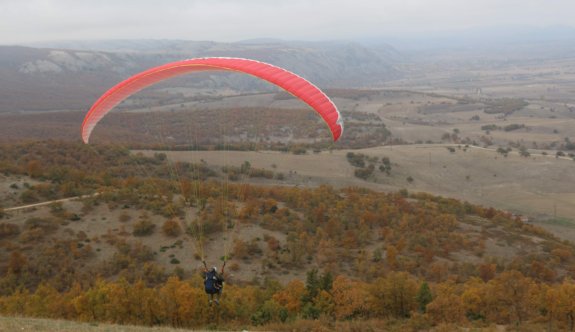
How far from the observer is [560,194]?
169 ft

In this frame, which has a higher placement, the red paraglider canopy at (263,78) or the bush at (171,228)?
the red paraglider canopy at (263,78)

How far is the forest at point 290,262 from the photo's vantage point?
55.4 feet

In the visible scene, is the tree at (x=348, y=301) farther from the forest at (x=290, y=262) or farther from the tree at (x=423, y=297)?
the tree at (x=423, y=297)

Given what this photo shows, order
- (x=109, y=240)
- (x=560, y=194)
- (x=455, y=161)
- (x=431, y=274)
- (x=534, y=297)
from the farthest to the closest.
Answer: (x=455, y=161), (x=560, y=194), (x=109, y=240), (x=431, y=274), (x=534, y=297)

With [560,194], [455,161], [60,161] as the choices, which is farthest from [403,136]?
[60,161]

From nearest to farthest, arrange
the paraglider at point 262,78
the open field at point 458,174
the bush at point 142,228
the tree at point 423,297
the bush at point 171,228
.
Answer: the paraglider at point 262,78
the tree at point 423,297
the bush at point 142,228
the bush at point 171,228
the open field at point 458,174

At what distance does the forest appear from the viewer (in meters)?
16.9

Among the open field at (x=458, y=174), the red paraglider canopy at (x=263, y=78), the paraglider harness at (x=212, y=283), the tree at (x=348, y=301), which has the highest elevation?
the red paraglider canopy at (x=263, y=78)

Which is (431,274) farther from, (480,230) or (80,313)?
(80,313)

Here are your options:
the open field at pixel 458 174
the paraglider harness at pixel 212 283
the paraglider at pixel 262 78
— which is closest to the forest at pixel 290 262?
the paraglider harness at pixel 212 283

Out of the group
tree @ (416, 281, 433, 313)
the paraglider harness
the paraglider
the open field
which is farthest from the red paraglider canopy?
the open field

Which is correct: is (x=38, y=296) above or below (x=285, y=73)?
below

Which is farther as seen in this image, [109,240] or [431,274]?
[109,240]

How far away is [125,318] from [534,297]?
1570 centimetres
